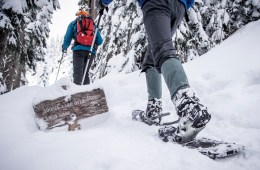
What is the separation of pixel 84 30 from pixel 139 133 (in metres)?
3.48

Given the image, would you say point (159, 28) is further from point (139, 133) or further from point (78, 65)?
point (78, 65)

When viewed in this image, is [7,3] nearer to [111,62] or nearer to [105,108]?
[105,108]

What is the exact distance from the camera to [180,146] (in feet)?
5.00

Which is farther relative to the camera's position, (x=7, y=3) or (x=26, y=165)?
(x=7, y=3)

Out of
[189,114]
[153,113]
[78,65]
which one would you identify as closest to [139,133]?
[153,113]

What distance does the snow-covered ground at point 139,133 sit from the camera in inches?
48.1

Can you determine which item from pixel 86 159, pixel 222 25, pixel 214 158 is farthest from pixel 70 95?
pixel 222 25

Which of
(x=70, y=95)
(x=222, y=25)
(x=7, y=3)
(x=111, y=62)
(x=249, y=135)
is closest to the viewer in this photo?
(x=249, y=135)

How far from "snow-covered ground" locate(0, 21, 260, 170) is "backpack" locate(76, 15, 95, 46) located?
5.33 feet

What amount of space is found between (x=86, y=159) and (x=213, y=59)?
12.1ft

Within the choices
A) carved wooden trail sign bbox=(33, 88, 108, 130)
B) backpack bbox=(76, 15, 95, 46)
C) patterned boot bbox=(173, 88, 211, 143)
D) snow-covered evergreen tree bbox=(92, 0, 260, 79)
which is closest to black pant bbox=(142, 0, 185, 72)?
patterned boot bbox=(173, 88, 211, 143)

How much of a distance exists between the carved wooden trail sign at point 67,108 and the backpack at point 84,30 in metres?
2.42

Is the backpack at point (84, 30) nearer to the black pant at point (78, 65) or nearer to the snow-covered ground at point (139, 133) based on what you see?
the black pant at point (78, 65)

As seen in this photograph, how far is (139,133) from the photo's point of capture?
1941 millimetres
